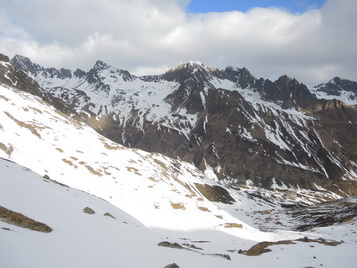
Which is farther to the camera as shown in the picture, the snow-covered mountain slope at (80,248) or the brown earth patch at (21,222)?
the brown earth patch at (21,222)

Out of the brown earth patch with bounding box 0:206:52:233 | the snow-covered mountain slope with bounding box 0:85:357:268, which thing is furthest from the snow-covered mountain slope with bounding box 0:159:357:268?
the brown earth patch with bounding box 0:206:52:233

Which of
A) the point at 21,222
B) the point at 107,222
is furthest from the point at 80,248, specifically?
the point at 107,222

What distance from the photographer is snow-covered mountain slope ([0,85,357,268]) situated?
441 inches

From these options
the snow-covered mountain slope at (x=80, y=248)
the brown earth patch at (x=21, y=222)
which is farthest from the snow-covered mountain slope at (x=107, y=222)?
the brown earth patch at (x=21, y=222)

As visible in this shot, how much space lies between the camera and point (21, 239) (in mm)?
9812

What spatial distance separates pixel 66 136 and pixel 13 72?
146393mm

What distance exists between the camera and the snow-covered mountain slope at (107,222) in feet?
36.8

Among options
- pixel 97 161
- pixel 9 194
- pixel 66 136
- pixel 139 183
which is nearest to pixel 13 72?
pixel 66 136

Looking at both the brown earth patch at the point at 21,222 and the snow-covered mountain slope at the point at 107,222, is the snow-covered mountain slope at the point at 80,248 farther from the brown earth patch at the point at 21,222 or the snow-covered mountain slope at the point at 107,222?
the brown earth patch at the point at 21,222

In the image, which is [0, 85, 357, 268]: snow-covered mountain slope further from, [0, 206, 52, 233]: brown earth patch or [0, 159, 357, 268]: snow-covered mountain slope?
[0, 206, 52, 233]: brown earth patch

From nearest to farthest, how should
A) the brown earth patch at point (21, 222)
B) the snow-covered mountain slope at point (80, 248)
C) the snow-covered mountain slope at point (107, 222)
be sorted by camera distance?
the snow-covered mountain slope at point (80, 248), the snow-covered mountain slope at point (107, 222), the brown earth patch at point (21, 222)

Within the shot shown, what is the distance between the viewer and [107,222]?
19453mm

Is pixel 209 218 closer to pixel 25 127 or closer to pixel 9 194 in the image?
pixel 9 194

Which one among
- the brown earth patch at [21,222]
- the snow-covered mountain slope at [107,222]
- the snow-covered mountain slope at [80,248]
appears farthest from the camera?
the brown earth patch at [21,222]
